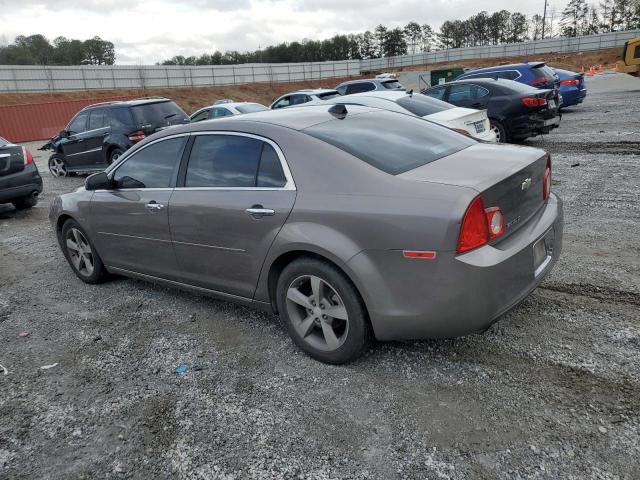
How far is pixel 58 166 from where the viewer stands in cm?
1329

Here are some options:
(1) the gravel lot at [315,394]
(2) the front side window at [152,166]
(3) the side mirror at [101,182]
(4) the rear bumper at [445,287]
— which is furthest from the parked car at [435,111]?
(4) the rear bumper at [445,287]

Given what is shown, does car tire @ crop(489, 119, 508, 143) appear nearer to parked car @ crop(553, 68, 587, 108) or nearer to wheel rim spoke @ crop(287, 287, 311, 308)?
parked car @ crop(553, 68, 587, 108)

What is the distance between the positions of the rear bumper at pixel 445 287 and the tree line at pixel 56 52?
77456mm

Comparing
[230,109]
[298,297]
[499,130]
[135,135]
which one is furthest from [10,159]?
[499,130]

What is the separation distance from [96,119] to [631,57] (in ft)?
68.2

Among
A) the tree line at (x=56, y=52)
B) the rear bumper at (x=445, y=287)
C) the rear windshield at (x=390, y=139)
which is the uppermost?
the tree line at (x=56, y=52)

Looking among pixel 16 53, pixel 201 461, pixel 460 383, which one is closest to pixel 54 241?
pixel 201 461

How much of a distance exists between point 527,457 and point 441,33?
113372mm

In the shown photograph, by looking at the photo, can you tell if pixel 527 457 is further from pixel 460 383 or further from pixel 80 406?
pixel 80 406

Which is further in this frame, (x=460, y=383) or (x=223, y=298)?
(x=223, y=298)

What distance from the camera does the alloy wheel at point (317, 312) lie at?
126 inches

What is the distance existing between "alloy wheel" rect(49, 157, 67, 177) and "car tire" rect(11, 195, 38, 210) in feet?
12.4

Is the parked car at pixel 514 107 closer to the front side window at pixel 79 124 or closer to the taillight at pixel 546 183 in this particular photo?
the taillight at pixel 546 183

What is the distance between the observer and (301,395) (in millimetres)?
3080
